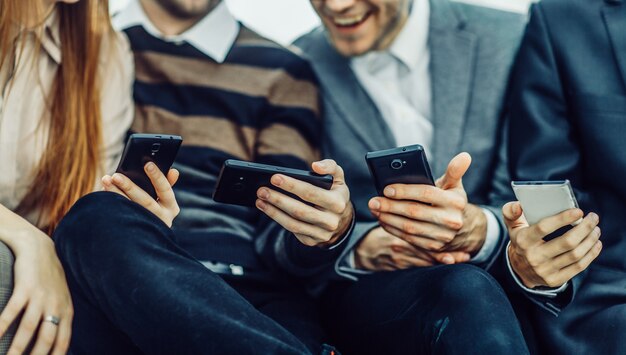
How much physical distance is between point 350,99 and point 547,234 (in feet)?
1.81

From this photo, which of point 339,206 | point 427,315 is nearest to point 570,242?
point 427,315

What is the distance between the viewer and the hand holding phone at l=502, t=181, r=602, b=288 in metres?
1.14

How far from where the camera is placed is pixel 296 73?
5.41 feet

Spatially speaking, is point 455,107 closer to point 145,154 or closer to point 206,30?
point 206,30

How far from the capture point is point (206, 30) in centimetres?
163

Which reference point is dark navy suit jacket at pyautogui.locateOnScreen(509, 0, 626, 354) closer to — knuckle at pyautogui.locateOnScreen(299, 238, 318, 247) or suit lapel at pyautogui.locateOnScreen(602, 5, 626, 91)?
suit lapel at pyautogui.locateOnScreen(602, 5, 626, 91)

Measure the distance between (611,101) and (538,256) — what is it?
34 centimetres

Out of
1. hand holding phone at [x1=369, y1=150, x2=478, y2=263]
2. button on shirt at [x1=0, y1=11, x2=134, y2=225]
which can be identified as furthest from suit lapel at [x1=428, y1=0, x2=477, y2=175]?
button on shirt at [x1=0, y1=11, x2=134, y2=225]

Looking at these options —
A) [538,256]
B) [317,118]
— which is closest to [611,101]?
[538,256]

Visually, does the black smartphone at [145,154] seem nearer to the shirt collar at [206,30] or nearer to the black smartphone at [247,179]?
the black smartphone at [247,179]

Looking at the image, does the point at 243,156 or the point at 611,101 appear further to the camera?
the point at 243,156

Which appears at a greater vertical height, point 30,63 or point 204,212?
point 30,63

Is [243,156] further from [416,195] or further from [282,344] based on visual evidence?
[282,344]

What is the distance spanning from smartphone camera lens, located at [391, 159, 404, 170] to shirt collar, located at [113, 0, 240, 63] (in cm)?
55
